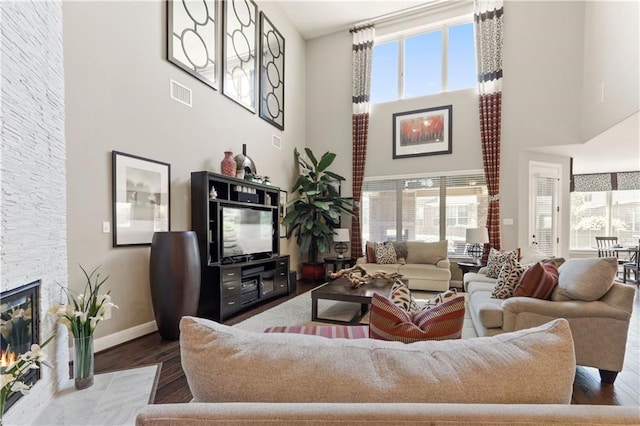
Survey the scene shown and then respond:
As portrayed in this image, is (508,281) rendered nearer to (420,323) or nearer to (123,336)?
(420,323)

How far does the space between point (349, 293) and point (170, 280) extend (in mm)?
1822

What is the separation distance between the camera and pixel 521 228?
534 centimetres

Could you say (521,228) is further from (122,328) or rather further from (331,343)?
(122,328)

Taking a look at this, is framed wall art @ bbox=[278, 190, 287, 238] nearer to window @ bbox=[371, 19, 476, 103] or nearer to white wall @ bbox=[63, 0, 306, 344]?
white wall @ bbox=[63, 0, 306, 344]

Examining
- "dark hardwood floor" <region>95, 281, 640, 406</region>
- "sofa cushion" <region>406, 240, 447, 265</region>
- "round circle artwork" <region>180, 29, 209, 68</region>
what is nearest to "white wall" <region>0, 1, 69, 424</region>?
"dark hardwood floor" <region>95, 281, 640, 406</region>

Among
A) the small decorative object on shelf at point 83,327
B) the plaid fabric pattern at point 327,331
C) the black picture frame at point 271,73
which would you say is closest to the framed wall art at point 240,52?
the black picture frame at point 271,73

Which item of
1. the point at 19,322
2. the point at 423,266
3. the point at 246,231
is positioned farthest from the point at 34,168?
the point at 423,266

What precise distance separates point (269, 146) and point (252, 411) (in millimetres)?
5185

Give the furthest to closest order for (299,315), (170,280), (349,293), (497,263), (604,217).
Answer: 1. (604,217)
2. (497,263)
3. (299,315)
4. (349,293)
5. (170,280)

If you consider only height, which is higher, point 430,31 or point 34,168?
point 430,31

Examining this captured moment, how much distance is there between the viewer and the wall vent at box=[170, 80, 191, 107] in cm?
347

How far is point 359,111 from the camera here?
6336 mm

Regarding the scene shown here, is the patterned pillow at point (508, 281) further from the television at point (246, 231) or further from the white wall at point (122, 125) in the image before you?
the white wall at point (122, 125)

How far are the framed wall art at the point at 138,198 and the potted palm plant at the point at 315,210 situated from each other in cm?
261
